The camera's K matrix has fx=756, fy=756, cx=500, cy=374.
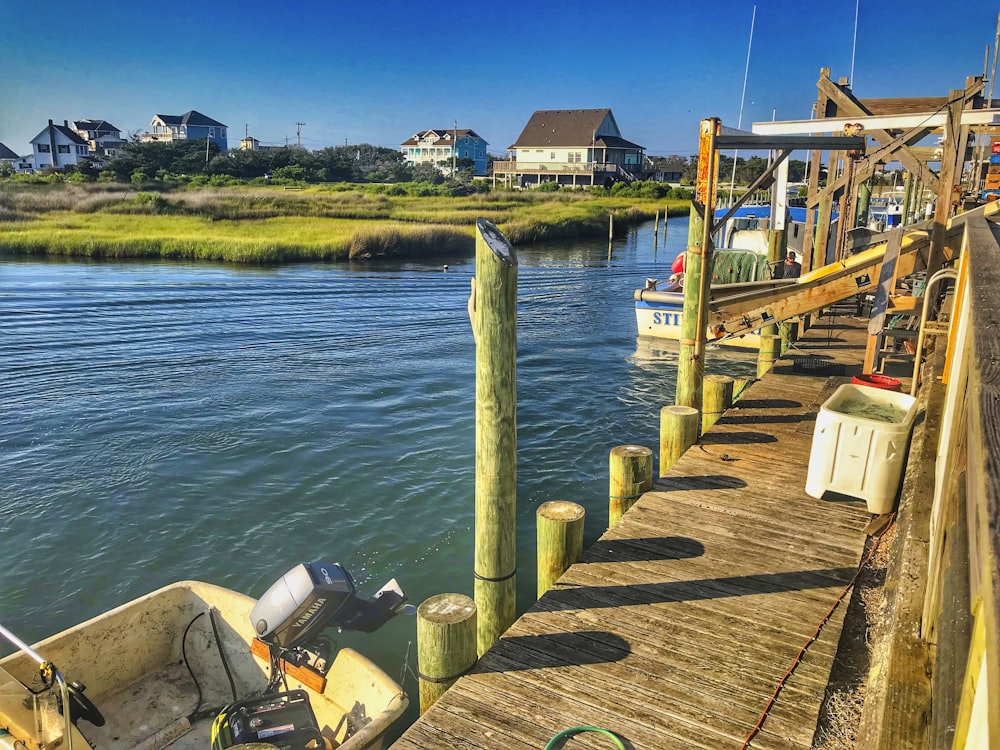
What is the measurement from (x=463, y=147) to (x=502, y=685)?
4424 inches

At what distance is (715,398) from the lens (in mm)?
9883

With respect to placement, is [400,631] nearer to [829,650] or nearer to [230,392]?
[829,650]

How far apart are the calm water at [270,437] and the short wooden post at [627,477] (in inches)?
66.5

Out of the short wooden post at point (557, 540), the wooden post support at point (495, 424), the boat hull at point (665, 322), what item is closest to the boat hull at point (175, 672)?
the wooden post support at point (495, 424)

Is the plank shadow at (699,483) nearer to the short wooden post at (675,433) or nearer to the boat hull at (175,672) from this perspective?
the short wooden post at (675,433)

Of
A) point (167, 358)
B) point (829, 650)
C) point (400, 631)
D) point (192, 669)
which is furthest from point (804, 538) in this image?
point (167, 358)

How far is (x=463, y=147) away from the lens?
365ft

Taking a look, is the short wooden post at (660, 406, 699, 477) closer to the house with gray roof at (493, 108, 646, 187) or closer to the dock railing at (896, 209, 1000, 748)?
the dock railing at (896, 209, 1000, 748)

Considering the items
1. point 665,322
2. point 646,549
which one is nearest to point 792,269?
point 665,322

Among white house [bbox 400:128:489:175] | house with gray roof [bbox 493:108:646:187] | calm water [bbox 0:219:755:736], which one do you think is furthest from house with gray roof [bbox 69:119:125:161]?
calm water [bbox 0:219:755:736]

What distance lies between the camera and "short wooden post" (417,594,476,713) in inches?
186

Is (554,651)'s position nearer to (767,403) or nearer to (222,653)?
(222,653)

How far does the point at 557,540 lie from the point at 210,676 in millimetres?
3096

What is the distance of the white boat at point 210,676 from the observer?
4898mm
